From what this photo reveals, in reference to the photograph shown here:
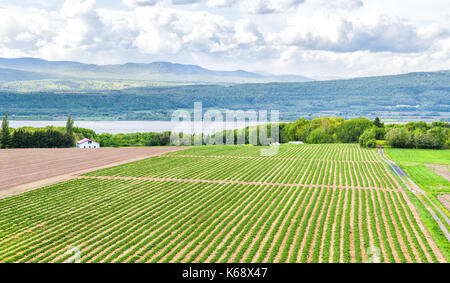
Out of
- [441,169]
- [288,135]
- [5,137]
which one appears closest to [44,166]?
[5,137]

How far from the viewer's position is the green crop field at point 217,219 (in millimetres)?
18141

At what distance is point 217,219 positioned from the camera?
24.8m

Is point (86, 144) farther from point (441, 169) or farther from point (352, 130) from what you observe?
point (352, 130)

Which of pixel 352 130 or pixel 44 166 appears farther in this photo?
pixel 352 130

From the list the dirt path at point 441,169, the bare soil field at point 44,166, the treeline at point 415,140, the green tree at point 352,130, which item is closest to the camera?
the bare soil field at point 44,166

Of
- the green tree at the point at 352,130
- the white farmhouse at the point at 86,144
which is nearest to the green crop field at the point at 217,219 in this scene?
the white farmhouse at the point at 86,144

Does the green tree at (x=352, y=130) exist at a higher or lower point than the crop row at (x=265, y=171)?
higher

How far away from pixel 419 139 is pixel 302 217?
6492 centimetres

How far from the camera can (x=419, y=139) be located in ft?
258

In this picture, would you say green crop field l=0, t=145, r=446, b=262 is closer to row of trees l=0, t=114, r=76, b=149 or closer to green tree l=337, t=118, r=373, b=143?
row of trees l=0, t=114, r=76, b=149

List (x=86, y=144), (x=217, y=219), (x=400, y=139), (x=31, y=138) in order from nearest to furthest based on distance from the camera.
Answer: (x=217, y=219) → (x=400, y=139) → (x=31, y=138) → (x=86, y=144)

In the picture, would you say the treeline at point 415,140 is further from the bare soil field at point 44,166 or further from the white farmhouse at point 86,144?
the white farmhouse at point 86,144
